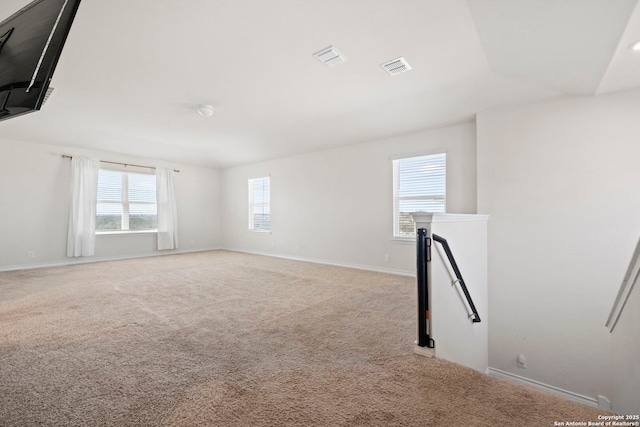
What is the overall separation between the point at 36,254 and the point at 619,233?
928 centimetres

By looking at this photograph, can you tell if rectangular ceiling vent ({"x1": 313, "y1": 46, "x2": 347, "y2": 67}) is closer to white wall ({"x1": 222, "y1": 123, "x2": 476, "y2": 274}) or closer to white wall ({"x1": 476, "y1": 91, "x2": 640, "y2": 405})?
white wall ({"x1": 476, "y1": 91, "x2": 640, "y2": 405})

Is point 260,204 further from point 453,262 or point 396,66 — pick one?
point 453,262

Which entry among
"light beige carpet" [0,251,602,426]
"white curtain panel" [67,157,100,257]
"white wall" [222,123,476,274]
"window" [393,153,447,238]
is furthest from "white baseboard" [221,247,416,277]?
"white curtain panel" [67,157,100,257]

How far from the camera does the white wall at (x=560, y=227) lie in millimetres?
2922

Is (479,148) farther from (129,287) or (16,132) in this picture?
(16,132)

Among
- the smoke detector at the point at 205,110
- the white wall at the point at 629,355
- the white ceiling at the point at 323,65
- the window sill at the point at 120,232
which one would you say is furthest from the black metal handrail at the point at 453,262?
the window sill at the point at 120,232

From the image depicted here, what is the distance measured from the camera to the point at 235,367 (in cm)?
185

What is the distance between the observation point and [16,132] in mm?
4895

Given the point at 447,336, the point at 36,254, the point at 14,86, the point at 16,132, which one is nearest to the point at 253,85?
the point at 14,86

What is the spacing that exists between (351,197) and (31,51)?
4746 millimetres

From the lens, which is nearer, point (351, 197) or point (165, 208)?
point (351, 197)

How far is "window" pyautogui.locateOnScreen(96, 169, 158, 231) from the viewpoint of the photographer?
6270 millimetres

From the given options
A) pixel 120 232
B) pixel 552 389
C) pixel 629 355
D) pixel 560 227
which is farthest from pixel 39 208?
pixel 552 389

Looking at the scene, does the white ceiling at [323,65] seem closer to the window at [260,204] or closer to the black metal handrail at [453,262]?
the black metal handrail at [453,262]
